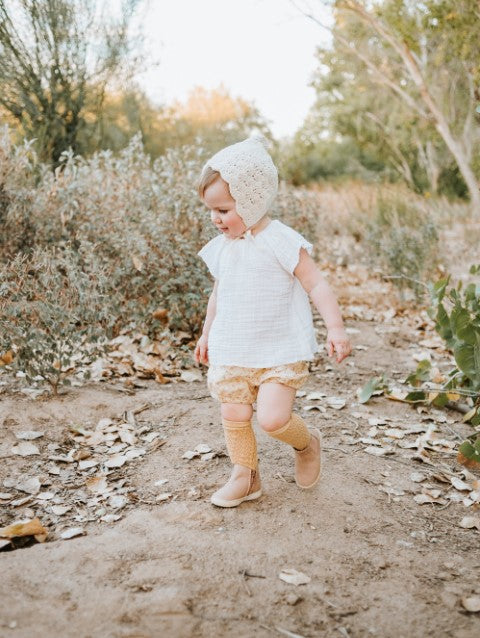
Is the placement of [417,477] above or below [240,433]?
below

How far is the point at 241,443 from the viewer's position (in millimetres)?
2336

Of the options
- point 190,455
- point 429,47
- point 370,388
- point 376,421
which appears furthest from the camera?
point 429,47

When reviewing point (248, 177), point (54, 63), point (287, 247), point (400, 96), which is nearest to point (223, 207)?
point (248, 177)

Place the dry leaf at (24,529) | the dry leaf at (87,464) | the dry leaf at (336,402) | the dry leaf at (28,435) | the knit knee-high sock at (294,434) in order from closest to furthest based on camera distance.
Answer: the dry leaf at (24,529)
the knit knee-high sock at (294,434)
the dry leaf at (87,464)
the dry leaf at (28,435)
the dry leaf at (336,402)

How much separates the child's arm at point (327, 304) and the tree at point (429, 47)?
185 inches

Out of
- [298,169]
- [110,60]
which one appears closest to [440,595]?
[110,60]

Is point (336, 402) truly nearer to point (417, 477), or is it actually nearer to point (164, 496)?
point (417, 477)

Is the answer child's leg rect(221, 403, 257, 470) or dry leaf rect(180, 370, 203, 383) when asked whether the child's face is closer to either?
Result: child's leg rect(221, 403, 257, 470)

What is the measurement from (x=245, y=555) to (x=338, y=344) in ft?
2.53

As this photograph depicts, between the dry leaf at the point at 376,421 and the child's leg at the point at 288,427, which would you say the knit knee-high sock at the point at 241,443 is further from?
the dry leaf at the point at 376,421

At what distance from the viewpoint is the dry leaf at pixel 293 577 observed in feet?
6.04

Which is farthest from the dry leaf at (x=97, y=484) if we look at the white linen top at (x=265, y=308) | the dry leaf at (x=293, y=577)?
the dry leaf at (x=293, y=577)

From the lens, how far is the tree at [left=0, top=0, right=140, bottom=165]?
6535 mm

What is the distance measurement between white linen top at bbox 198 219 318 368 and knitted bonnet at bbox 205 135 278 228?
0.10 m
